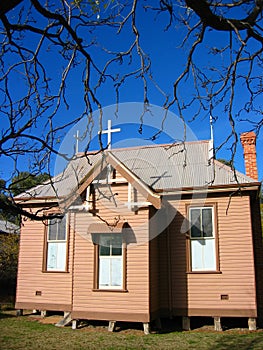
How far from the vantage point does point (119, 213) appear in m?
12.3

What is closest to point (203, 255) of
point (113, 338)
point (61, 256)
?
point (113, 338)

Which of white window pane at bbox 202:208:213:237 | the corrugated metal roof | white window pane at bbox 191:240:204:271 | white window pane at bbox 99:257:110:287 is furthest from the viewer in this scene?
the corrugated metal roof

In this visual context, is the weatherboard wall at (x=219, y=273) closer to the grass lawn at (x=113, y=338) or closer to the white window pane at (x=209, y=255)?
the white window pane at (x=209, y=255)

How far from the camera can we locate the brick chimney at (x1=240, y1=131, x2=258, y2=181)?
14763 mm

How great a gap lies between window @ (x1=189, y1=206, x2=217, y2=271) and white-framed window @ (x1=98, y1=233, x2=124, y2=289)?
8.26ft

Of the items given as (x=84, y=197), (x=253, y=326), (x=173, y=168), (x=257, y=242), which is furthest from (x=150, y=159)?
(x=253, y=326)

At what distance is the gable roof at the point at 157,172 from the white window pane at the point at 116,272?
7.81ft

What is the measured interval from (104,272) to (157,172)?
4.67m

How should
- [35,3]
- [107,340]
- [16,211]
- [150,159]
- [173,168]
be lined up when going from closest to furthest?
[35,3] → [16,211] → [107,340] → [173,168] → [150,159]

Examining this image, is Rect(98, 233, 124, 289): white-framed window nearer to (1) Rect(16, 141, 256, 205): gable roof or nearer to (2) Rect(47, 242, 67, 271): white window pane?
(1) Rect(16, 141, 256, 205): gable roof

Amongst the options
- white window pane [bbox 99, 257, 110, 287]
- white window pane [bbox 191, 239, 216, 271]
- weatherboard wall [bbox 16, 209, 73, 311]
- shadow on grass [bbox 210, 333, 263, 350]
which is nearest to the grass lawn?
shadow on grass [bbox 210, 333, 263, 350]

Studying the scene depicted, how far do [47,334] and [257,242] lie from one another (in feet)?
25.2

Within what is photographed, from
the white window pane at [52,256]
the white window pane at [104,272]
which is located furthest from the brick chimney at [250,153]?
the white window pane at [52,256]

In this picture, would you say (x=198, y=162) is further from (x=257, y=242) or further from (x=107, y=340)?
(x=107, y=340)
